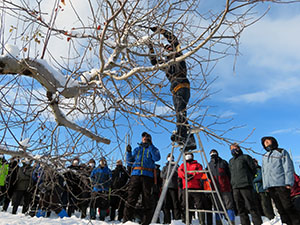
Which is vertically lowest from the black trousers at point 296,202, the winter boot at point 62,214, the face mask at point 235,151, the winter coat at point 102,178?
the winter boot at point 62,214

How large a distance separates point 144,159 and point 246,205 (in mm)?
2235

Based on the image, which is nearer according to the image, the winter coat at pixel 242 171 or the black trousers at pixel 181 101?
the black trousers at pixel 181 101

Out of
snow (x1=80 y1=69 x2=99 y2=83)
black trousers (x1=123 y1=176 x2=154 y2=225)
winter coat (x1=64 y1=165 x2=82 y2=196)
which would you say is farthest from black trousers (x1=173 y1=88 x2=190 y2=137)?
winter coat (x1=64 y1=165 x2=82 y2=196)

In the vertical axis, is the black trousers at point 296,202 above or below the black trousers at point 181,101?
below

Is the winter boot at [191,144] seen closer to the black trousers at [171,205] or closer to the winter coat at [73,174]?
the winter coat at [73,174]

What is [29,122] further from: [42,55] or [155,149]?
[155,149]

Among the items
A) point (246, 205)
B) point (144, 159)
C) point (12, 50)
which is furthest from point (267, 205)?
point (12, 50)

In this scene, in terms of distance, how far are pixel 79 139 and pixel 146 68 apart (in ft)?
4.45

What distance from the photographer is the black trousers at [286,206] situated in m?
3.86

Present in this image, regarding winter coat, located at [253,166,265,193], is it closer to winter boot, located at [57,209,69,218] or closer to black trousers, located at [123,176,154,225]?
black trousers, located at [123,176,154,225]

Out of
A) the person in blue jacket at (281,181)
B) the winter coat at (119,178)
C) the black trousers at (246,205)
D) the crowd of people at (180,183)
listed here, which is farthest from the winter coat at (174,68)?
the winter coat at (119,178)

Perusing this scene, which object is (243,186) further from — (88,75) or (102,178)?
(88,75)

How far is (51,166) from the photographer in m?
3.21

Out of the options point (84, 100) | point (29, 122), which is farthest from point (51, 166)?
point (84, 100)
